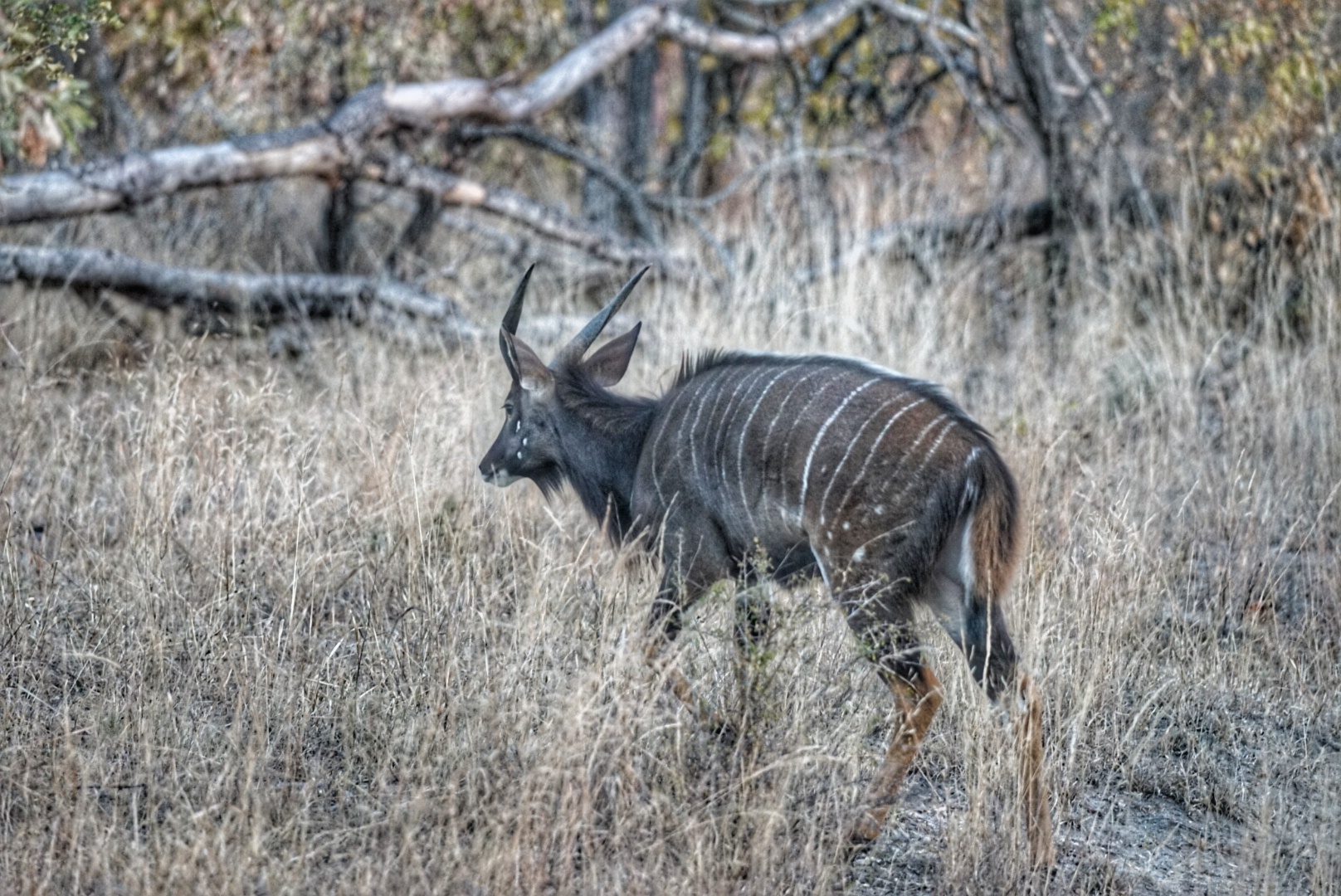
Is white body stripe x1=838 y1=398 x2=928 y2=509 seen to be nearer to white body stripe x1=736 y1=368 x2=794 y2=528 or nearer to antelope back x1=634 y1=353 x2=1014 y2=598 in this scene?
antelope back x1=634 y1=353 x2=1014 y2=598

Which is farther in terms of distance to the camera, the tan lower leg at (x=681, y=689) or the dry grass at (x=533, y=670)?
the tan lower leg at (x=681, y=689)

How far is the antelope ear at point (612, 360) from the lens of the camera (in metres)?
4.98

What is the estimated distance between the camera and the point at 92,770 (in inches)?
136

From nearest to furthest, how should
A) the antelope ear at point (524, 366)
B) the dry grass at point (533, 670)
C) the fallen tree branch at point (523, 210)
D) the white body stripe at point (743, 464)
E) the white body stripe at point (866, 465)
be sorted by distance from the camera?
the dry grass at point (533, 670)
the white body stripe at point (866, 465)
the white body stripe at point (743, 464)
the antelope ear at point (524, 366)
the fallen tree branch at point (523, 210)

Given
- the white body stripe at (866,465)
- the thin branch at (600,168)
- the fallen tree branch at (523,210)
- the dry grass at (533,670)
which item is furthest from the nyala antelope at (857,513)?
the thin branch at (600,168)

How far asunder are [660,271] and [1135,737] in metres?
4.26

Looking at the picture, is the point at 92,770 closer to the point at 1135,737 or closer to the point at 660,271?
the point at 1135,737

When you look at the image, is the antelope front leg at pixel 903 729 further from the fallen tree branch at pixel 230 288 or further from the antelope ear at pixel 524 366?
the fallen tree branch at pixel 230 288

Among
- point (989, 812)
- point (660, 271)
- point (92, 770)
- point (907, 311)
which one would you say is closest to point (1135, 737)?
point (989, 812)

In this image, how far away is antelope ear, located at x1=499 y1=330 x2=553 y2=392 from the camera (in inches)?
188

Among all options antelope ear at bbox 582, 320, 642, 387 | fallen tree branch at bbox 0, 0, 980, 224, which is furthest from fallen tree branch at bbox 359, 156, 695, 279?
antelope ear at bbox 582, 320, 642, 387

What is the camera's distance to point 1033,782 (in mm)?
3584

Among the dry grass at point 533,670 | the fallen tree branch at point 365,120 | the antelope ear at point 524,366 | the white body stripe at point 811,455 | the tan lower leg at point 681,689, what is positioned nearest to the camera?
the dry grass at point 533,670

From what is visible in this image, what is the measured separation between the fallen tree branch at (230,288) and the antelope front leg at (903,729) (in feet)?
11.5
